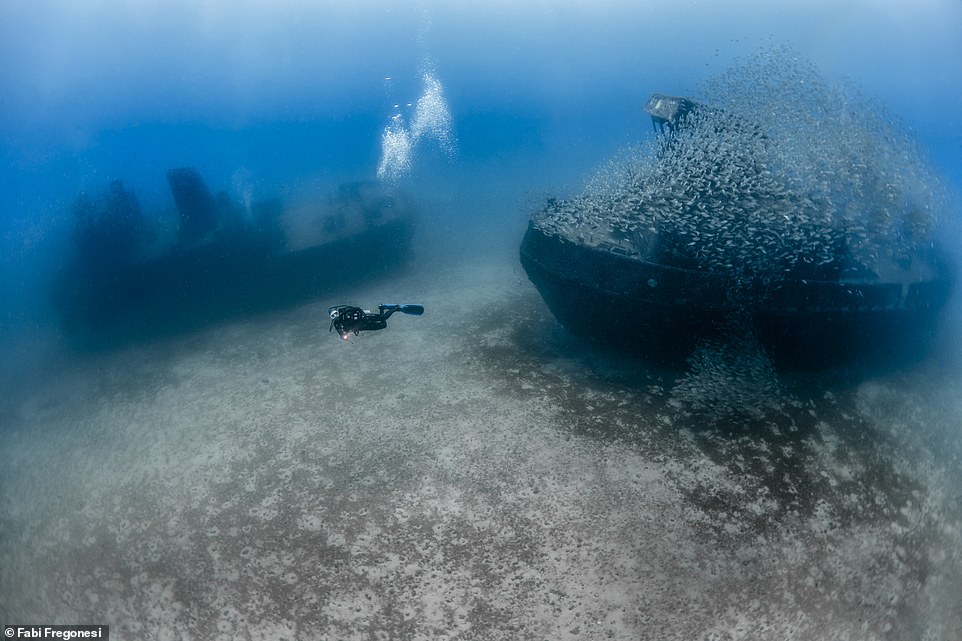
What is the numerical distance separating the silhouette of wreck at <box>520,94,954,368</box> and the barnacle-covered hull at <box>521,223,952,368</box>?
0.06ft

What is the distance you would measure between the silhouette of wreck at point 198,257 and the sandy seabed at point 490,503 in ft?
11.7

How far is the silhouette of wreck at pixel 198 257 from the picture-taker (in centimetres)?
1238

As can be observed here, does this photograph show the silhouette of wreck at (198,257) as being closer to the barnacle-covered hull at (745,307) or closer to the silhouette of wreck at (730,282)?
the silhouette of wreck at (730,282)

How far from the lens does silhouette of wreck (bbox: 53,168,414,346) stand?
12.4 m

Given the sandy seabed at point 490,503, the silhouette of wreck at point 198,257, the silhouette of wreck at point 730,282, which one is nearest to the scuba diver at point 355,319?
the sandy seabed at point 490,503

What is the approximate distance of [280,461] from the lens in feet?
22.0

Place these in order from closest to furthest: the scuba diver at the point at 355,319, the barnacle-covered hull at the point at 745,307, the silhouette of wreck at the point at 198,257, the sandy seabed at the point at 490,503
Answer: the sandy seabed at the point at 490,503 → the scuba diver at the point at 355,319 → the barnacle-covered hull at the point at 745,307 → the silhouette of wreck at the point at 198,257

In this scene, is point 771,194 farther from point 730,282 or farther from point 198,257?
point 198,257

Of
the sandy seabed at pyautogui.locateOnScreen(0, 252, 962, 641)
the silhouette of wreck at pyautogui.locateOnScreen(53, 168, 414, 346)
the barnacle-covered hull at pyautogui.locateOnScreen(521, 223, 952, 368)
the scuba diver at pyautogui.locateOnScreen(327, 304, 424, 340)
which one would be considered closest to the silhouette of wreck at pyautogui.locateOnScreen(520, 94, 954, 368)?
the barnacle-covered hull at pyautogui.locateOnScreen(521, 223, 952, 368)

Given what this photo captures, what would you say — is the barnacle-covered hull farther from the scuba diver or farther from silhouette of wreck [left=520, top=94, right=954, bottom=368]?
the scuba diver

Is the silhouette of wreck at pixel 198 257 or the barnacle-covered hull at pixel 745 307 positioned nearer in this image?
the barnacle-covered hull at pixel 745 307

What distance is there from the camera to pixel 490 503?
18.9ft

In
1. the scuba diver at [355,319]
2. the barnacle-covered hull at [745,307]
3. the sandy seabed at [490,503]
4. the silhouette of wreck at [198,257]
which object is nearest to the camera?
the sandy seabed at [490,503]

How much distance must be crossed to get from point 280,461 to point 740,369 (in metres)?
7.59
